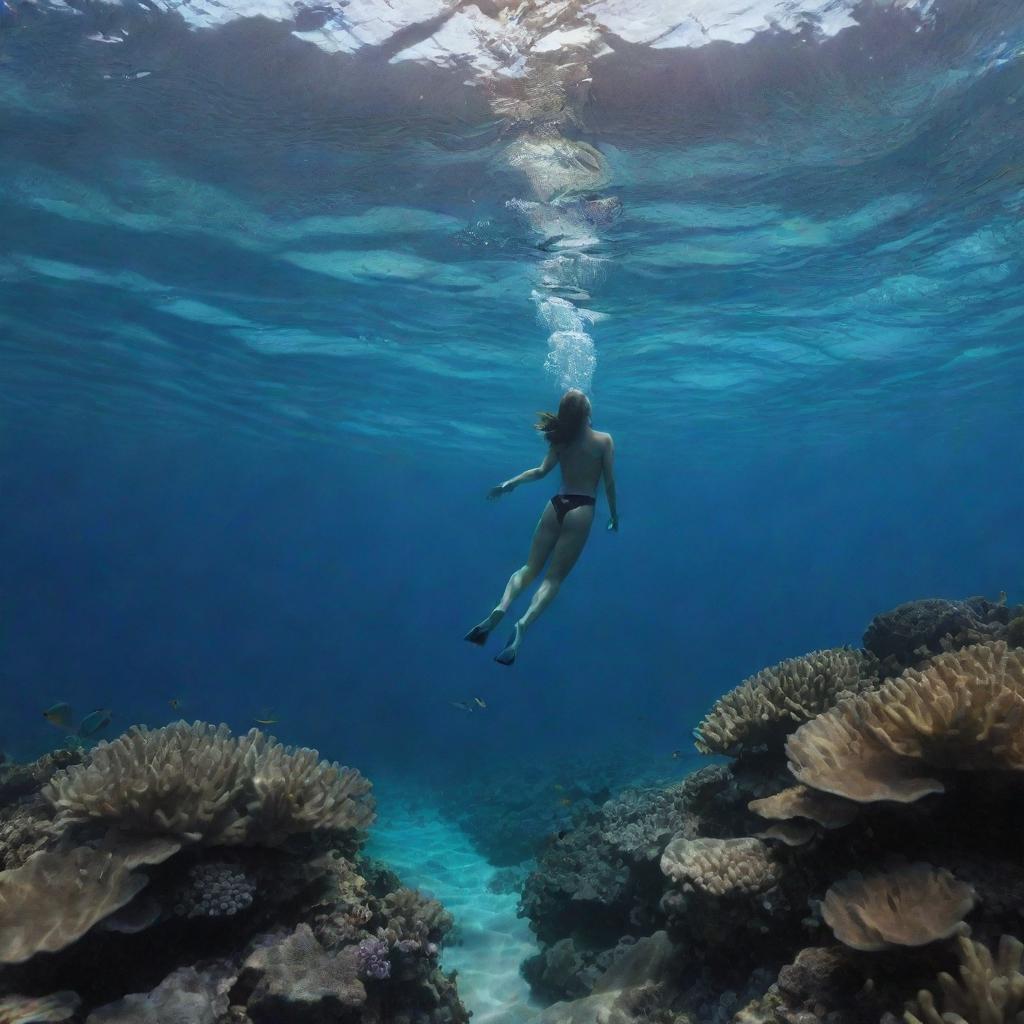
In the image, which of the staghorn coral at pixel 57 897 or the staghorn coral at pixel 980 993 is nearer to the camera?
the staghorn coral at pixel 980 993

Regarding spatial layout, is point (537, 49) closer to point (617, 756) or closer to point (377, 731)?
point (617, 756)

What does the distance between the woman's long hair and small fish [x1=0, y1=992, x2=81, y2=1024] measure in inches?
269

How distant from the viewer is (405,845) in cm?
1565

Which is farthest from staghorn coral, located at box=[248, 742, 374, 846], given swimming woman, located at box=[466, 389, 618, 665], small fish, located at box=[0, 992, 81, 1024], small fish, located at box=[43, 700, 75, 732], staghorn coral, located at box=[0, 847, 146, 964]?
small fish, located at box=[43, 700, 75, 732]

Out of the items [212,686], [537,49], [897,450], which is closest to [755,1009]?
[537,49]

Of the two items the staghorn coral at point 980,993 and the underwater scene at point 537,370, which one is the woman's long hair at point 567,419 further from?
the staghorn coral at point 980,993

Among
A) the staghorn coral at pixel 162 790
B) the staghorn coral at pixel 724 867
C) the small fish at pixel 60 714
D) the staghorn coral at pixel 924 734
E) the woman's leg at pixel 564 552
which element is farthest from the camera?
the small fish at pixel 60 714

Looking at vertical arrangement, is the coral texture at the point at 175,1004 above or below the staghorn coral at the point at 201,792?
below

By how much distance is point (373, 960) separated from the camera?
191 inches

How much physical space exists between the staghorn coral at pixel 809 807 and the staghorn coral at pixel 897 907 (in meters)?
0.33

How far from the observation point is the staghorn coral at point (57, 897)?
4.14 m

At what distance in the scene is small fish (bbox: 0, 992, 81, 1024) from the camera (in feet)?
12.9

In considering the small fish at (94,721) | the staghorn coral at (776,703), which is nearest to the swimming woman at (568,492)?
the staghorn coral at (776,703)

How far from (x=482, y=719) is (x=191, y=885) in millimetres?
44107
